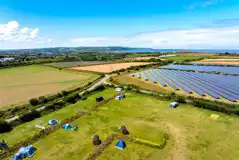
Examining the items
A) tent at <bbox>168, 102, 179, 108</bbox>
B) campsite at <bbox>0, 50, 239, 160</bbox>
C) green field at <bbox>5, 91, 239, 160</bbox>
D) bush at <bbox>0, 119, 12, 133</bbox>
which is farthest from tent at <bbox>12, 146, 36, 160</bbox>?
tent at <bbox>168, 102, 179, 108</bbox>

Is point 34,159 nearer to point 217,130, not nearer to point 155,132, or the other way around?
point 155,132

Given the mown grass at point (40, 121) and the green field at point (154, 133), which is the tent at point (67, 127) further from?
the mown grass at point (40, 121)

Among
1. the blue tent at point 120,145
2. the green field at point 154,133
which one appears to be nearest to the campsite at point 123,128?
the green field at point 154,133

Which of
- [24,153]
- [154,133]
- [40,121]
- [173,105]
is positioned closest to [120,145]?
[154,133]

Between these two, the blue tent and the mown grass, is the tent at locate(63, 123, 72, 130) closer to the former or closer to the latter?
the mown grass

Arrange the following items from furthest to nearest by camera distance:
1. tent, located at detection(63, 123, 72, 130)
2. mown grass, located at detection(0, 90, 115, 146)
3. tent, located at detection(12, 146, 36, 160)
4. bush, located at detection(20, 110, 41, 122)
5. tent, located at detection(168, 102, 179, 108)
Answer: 1. tent, located at detection(168, 102, 179, 108)
2. bush, located at detection(20, 110, 41, 122)
3. tent, located at detection(63, 123, 72, 130)
4. mown grass, located at detection(0, 90, 115, 146)
5. tent, located at detection(12, 146, 36, 160)

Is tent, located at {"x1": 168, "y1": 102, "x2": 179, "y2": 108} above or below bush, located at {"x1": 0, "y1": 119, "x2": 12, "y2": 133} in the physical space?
above

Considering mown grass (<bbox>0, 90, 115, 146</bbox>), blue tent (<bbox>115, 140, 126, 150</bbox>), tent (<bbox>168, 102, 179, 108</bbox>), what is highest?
tent (<bbox>168, 102, 179, 108</bbox>)

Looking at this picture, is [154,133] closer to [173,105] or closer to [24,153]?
[173,105]
